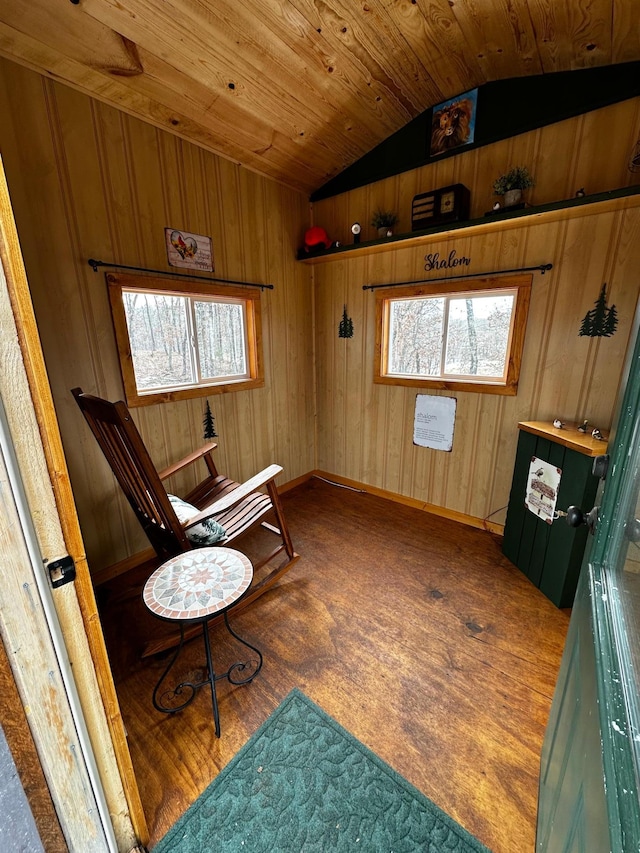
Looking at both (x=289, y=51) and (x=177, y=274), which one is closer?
(x=289, y=51)

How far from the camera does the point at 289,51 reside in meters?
1.76

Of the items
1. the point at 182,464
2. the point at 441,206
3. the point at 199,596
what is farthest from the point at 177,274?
the point at 199,596

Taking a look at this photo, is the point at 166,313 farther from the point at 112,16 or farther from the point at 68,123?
the point at 112,16

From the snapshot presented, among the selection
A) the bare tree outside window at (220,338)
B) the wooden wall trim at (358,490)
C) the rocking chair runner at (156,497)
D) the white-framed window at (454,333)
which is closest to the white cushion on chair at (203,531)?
the rocking chair runner at (156,497)

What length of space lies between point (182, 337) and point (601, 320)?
263 cm

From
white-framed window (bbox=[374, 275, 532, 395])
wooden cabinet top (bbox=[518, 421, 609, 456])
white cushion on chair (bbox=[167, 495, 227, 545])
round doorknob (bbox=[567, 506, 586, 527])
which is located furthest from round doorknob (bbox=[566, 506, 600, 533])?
white-framed window (bbox=[374, 275, 532, 395])

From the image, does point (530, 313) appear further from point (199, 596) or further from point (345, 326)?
point (199, 596)

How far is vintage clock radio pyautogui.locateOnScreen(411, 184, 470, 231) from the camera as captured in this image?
2.19 metres

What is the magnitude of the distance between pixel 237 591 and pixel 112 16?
2448mm

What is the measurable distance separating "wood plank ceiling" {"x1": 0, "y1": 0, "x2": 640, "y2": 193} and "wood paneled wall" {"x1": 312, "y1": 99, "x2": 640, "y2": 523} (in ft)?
1.26

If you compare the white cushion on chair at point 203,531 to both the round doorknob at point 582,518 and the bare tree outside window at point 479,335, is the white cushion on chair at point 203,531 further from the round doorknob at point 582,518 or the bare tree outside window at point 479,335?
the bare tree outside window at point 479,335

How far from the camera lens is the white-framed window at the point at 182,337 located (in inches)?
81.7

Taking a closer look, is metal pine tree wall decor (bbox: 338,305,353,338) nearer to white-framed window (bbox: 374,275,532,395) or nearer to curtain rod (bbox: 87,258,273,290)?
white-framed window (bbox: 374,275,532,395)

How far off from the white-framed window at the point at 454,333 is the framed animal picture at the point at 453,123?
0.86 m
